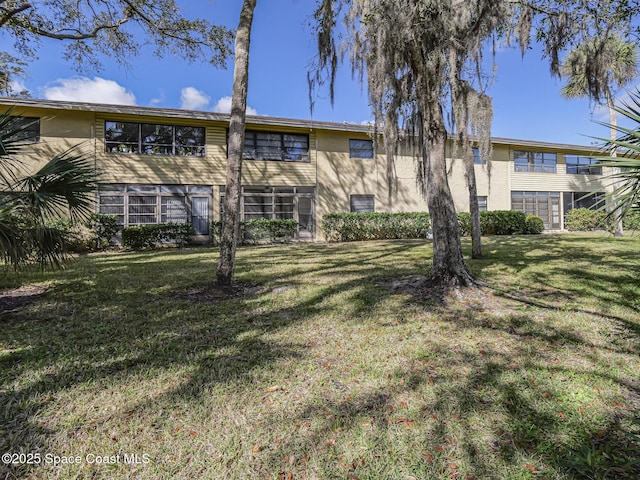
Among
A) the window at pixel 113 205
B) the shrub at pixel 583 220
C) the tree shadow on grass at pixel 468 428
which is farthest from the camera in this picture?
the shrub at pixel 583 220

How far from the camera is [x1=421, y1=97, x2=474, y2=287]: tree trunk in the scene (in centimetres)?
494

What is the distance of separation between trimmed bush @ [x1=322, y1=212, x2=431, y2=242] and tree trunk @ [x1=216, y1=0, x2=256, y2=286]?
951 centimetres

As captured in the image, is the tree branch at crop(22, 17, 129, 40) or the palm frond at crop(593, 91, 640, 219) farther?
the tree branch at crop(22, 17, 129, 40)

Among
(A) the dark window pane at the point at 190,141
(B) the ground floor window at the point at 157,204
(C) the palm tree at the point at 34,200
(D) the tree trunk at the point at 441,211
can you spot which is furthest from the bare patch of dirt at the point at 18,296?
(A) the dark window pane at the point at 190,141

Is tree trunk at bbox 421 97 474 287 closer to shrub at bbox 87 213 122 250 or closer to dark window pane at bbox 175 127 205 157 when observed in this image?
dark window pane at bbox 175 127 205 157

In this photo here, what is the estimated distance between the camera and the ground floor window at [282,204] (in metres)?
14.7

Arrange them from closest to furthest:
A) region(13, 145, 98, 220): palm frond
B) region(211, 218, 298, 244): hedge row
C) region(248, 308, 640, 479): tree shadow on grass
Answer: region(248, 308, 640, 479): tree shadow on grass
region(13, 145, 98, 220): palm frond
region(211, 218, 298, 244): hedge row

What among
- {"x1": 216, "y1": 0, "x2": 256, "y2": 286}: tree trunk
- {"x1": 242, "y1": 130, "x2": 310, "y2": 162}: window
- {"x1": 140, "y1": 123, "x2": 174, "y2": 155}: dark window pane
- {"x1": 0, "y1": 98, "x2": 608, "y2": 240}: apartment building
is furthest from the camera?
{"x1": 242, "y1": 130, "x2": 310, "y2": 162}: window

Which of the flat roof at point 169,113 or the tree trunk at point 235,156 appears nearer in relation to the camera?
the tree trunk at point 235,156

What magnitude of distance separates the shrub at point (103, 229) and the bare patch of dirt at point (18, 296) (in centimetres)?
Result: 719

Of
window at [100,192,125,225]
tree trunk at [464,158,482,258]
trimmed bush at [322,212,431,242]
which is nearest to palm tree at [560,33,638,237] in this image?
tree trunk at [464,158,482,258]

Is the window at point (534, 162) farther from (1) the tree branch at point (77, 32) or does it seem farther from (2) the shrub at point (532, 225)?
(1) the tree branch at point (77, 32)

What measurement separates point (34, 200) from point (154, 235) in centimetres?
907

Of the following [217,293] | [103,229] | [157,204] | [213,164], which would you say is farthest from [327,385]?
[213,164]
